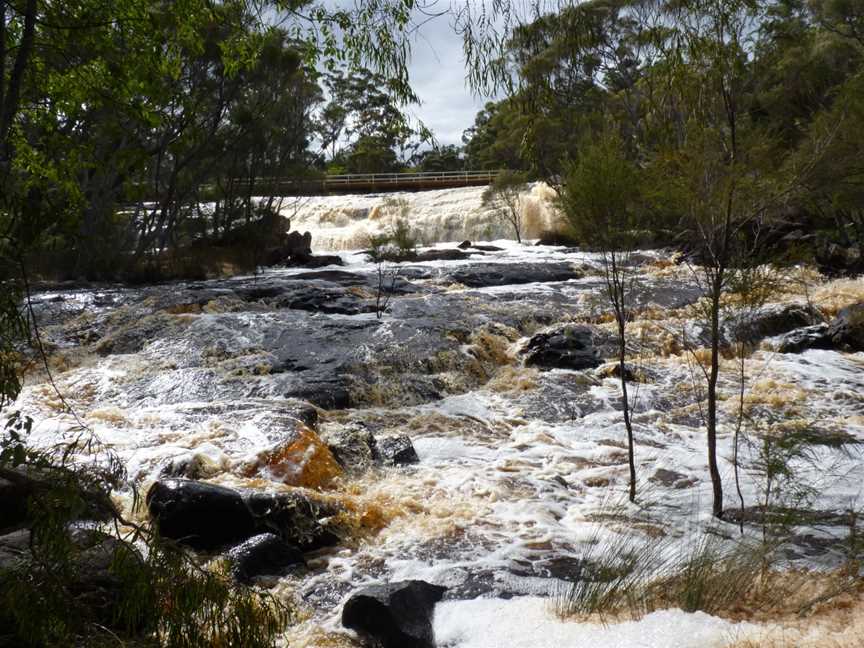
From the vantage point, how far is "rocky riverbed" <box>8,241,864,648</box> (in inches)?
184

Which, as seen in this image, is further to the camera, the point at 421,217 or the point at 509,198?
the point at 421,217

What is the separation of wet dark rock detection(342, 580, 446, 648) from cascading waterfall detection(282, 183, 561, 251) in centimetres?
2325

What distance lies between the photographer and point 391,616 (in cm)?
374

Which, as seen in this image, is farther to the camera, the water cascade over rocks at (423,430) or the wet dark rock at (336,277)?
the wet dark rock at (336,277)

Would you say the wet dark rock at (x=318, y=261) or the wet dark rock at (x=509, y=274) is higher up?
the wet dark rock at (x=318, y=261)

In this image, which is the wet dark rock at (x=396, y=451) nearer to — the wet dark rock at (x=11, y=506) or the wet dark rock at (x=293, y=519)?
the wet dark rock at (x=293, y=519)

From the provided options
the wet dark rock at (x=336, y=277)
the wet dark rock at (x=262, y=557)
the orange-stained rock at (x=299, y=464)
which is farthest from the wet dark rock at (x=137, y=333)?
the wet dark rock at (x=262, y=557)

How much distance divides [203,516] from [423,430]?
3.10 m

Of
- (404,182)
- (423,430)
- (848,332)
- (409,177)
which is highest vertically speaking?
(409,177)

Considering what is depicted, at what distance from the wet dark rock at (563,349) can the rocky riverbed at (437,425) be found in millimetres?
33

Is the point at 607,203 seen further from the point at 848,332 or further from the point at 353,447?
the point at 848,332

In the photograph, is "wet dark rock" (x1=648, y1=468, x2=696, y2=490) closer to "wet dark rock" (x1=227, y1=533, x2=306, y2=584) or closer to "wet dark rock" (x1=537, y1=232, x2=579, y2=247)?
"wet dark rock" (x1=227, y1=533, x2=306, y2=584)

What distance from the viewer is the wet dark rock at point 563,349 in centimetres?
988

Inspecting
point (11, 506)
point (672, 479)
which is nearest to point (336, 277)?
point (672, 479)
